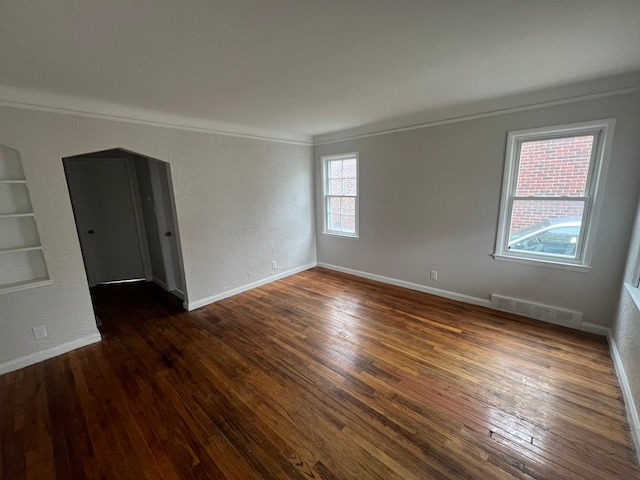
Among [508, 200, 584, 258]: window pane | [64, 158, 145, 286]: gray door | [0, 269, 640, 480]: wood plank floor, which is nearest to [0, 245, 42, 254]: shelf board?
[0, 269, 640, 480]: wood plank floor

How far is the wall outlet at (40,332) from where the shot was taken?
2.50 meters

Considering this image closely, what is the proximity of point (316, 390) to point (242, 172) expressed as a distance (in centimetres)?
309

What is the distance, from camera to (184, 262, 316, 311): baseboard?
3.60 m

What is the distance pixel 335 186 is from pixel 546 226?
3089mm

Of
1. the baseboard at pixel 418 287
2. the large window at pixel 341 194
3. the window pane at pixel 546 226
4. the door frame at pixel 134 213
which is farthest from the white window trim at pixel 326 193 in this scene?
the door frame at pixel 134 213

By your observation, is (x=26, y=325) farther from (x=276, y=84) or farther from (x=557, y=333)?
(x=557, y=333)

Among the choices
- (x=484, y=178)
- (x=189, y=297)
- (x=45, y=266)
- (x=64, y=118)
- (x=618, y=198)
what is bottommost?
(x=189, y=297)

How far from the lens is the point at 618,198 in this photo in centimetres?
247

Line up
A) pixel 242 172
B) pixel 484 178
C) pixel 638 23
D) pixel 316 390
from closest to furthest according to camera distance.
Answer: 1. pixel 638 23
2. pixel 316 390
3. pixel 484 178
4. pixel 242 172

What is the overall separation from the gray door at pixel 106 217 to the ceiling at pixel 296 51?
84.0 inches

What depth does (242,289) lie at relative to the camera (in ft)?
13.6

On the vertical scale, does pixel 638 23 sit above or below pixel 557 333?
above

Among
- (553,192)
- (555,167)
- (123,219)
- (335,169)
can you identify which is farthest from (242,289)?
(555,167)

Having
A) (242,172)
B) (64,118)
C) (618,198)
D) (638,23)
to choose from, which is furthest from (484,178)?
(64,118)
